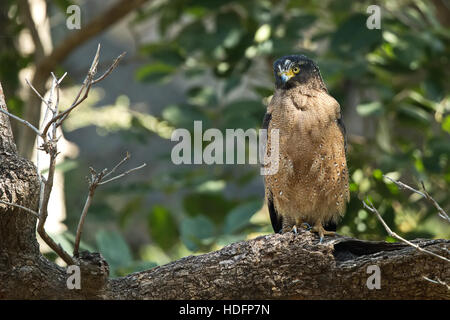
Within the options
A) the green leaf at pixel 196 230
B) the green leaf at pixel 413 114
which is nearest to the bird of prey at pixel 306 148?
the green leaf at pixel 196 230

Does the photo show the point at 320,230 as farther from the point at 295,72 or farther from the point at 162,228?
the point at 162,228

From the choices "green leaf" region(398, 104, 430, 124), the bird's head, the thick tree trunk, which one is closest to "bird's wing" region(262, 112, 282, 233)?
the bird's head

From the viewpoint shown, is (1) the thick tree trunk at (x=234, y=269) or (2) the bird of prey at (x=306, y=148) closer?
(1) the thick tree trunk at (x=234, y=269)

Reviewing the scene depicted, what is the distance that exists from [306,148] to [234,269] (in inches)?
56.8

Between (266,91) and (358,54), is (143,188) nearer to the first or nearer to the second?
(266,91)

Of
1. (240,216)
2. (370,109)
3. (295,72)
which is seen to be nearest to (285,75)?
(295,72)

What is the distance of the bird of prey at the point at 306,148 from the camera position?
4512mm

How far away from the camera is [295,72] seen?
4.68 m

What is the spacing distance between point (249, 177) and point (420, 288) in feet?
13.0

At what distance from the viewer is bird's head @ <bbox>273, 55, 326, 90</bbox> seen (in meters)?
4.62

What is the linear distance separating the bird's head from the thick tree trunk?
5.00 ft

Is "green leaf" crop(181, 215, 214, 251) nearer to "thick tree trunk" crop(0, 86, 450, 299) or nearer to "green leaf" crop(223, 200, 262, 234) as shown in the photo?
"green leaf" crop(223, 200, 262, 234)

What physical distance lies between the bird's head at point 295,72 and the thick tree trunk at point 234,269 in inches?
59.9

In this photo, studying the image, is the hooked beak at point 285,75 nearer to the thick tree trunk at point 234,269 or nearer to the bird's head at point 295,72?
the bird's head at point 295,72
